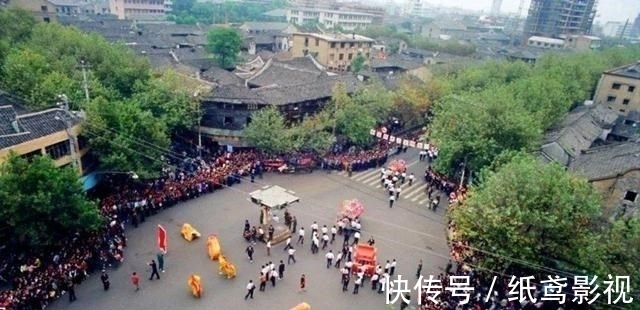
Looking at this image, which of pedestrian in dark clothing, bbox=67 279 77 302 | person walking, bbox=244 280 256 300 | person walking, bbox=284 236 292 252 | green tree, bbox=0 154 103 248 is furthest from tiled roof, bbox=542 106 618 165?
pedestrian in dark clothing, bbox=67 279 77 302

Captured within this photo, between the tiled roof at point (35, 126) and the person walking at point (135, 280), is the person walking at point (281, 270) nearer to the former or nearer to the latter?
the person walking at point (135, 280)

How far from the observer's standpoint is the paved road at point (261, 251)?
18.5m

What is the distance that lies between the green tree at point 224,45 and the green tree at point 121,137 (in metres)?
36.1

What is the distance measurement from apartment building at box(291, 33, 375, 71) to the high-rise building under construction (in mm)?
65266

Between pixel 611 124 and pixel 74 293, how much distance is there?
158 ft

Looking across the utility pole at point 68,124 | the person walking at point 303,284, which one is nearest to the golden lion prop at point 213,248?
the person walking at point 303,284

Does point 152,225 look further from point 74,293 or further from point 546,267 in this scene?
point 546,267

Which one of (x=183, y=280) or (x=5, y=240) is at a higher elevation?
(x=5, y=240)

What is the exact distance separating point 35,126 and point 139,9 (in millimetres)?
88660

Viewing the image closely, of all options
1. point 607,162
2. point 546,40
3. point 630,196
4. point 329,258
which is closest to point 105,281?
point 329,258

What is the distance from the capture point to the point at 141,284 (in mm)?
19219

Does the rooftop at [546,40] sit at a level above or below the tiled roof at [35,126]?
above

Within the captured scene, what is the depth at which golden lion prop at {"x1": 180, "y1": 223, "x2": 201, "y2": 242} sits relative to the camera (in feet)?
75.5

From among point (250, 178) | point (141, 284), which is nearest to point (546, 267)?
point (141, 284)
